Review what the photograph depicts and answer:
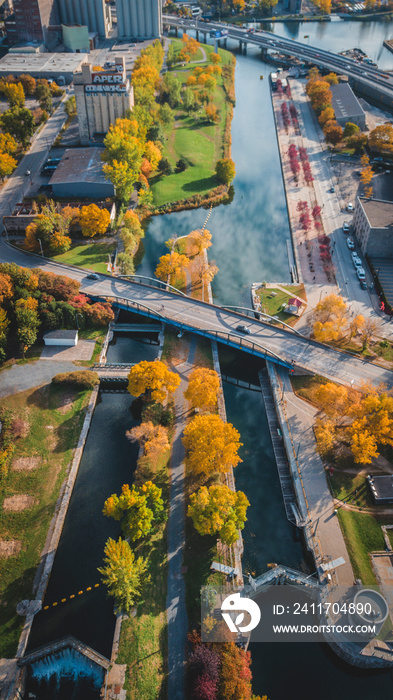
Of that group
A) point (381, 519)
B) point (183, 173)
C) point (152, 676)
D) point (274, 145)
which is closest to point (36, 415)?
point (152, 676)

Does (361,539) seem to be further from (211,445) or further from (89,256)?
(89,256)

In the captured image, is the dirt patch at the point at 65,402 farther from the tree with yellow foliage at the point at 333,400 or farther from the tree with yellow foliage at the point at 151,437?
the tree with yellow foliage at the point at 333,400

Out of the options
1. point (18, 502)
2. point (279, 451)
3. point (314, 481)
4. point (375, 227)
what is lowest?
point (314, 481)

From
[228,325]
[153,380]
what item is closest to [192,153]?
[228,325]

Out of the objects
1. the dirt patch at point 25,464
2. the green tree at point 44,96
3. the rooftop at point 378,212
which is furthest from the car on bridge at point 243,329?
the green tree at point 44,96

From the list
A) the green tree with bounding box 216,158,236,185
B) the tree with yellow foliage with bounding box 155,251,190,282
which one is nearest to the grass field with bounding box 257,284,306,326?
the tree with yellow foliage with bounding box 155,251,190,282

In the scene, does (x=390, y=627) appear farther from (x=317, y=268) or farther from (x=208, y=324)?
(x=317, y=268)
